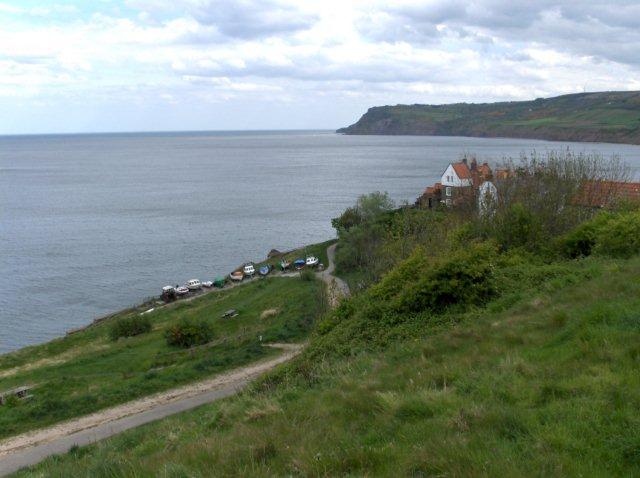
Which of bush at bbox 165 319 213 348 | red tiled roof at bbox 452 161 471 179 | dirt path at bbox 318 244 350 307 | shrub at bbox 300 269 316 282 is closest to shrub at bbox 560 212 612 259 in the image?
dirt path at bbox 318 244 350 307

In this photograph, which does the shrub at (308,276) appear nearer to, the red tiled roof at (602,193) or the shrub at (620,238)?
the red tiled roof at (602,193)

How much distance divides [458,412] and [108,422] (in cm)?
1366

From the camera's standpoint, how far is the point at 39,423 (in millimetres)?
18797

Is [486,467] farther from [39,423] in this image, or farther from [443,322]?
[39,423]

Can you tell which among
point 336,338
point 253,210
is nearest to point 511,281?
point 336,338

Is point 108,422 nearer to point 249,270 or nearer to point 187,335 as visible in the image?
point 187,335

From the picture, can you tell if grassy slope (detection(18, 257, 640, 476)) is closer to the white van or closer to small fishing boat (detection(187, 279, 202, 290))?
small fishing boat (detection(187, 279, 202, 290))

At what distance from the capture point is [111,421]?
60.7 ft

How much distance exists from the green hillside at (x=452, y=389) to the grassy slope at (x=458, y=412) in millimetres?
23

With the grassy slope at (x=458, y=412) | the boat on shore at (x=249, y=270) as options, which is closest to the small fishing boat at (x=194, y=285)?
the boat on shore at (x=249, y=270)

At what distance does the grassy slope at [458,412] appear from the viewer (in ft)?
20.6

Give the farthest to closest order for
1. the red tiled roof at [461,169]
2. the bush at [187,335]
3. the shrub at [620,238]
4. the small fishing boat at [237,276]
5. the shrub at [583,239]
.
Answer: the red tiled roof at [461,169], the small fishing boat at [237,276], the bush at [187,335], the shrub at [583,239], the shrub at [620,238]

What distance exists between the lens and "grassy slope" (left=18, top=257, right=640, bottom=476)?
20.6ft

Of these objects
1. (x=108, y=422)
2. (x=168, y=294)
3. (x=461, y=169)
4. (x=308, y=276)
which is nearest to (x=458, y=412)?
(x=108, y=422)
